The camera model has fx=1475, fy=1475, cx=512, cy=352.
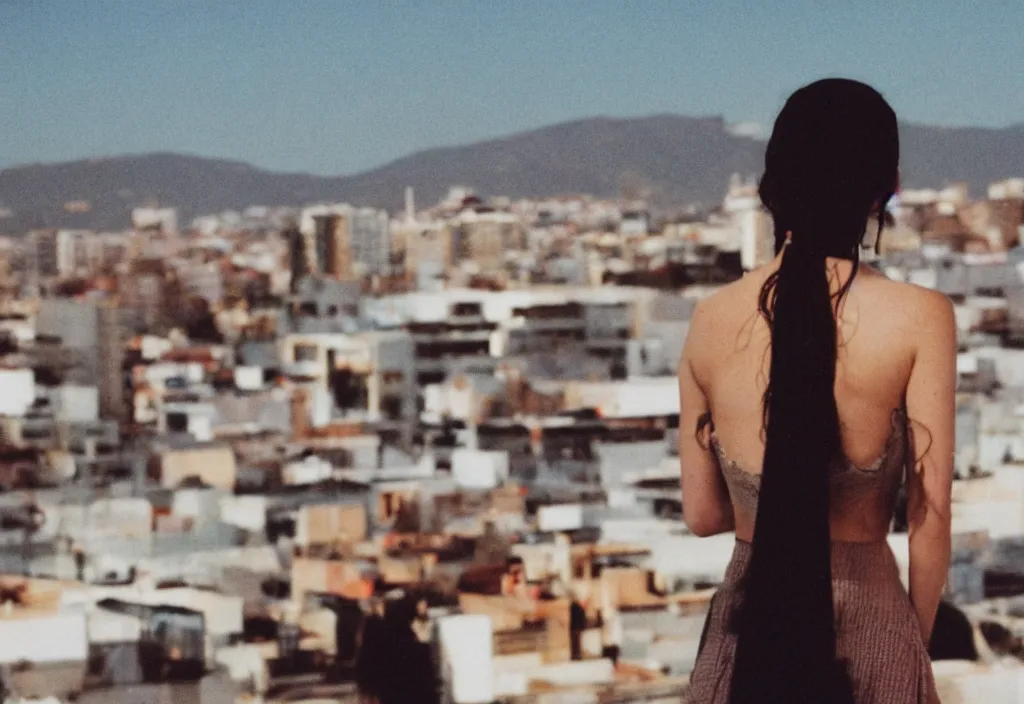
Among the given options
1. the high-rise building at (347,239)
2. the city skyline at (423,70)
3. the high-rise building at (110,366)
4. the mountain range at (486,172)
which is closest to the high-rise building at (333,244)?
the high-rise building at (347,239)

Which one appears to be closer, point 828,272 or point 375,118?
point 828,272

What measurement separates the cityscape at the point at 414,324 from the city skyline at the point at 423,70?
1 centimetres

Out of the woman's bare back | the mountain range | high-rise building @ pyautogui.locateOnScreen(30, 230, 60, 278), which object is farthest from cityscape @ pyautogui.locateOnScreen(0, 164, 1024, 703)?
the woman's bare back

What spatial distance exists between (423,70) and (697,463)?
2.67 m

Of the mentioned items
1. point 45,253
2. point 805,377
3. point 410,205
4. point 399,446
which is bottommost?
point 399,446

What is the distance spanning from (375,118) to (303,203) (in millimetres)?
770

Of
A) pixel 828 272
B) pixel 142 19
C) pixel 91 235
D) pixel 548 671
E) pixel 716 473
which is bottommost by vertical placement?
pixel 548 671

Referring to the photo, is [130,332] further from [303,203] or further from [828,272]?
[828,272]

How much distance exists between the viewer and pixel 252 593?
354cm

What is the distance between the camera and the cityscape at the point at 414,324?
3.05 m

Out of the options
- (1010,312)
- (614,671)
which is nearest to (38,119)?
(614,671)

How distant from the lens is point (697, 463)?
3.20 feet

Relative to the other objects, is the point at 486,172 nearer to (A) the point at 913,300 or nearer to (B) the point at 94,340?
(B) the point at 94,340

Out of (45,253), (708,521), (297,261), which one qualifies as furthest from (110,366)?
(708,521)
